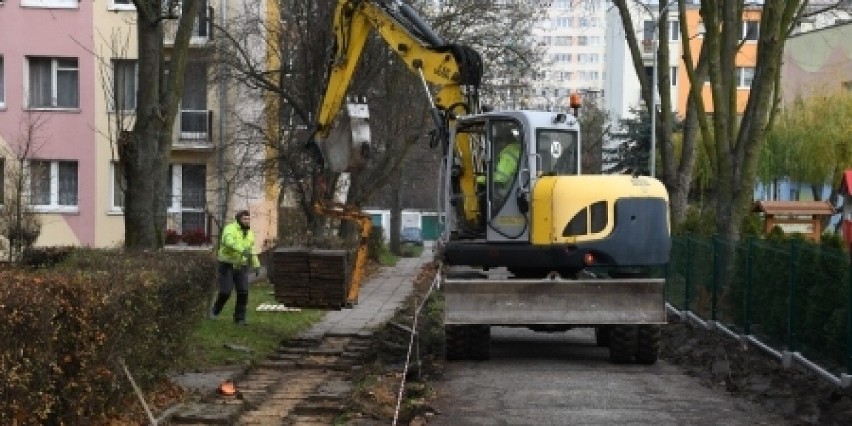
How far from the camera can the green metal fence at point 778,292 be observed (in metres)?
12.9

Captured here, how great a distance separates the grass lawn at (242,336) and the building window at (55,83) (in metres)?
18.2

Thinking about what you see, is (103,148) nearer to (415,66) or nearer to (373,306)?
(373,306)

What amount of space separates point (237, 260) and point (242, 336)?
1655mm

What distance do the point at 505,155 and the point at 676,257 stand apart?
723 centimetres

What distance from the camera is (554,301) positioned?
1498 cm

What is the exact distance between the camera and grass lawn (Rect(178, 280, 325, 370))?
1507 cm

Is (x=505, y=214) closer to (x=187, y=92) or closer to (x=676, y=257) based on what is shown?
(x=676, y=257)

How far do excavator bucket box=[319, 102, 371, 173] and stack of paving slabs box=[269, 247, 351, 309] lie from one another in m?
1.15

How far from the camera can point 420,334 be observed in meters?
17.9

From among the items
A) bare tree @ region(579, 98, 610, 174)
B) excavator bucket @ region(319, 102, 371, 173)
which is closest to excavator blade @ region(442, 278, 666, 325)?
excavator bucket @ region(319, 102, 371, 173)

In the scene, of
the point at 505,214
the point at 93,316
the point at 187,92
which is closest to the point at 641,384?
the point at 505,214

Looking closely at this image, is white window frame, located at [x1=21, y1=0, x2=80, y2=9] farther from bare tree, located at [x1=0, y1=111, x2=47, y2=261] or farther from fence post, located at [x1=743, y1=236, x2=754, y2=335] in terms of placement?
fence post, located at [x1=743, y1=236, x2=754, y2=335]

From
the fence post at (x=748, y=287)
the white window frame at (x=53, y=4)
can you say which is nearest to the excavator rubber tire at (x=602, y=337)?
the fence post at (x=748, y=287)

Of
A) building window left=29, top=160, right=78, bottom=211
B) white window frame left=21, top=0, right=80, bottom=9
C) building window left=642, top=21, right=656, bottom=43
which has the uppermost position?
white window frame left=21, top=0, right=80, bottom=9
